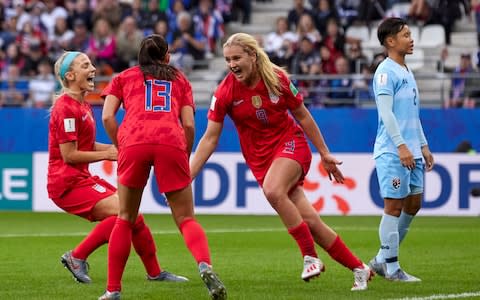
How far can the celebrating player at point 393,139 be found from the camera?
1016 centimetres

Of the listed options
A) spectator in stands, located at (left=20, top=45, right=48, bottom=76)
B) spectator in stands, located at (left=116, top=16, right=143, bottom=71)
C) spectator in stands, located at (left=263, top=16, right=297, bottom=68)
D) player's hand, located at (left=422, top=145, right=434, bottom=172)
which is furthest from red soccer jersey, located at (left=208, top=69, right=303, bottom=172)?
spectator in stands, located at (left=20, top=45, right=48, bottom=76)

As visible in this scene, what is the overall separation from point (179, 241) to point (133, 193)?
6.38 metres

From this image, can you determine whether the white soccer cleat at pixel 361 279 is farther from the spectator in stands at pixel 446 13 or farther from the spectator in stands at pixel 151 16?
the spectator in stands at pixel 151 16

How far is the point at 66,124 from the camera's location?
33.8 ft

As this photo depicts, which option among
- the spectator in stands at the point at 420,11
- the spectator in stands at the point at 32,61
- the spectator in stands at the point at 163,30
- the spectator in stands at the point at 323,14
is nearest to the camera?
the spectator in stands at the point at 420,11

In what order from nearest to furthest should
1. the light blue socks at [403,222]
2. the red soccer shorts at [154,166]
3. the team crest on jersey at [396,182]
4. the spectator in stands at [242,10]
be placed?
the red soccer shorts at [154,166]
the team crest on jersey at [396,182]
the light blue socks at [403,222]
the spectator in stands at [242,10]

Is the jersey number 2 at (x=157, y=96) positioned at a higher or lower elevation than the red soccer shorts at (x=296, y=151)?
higher

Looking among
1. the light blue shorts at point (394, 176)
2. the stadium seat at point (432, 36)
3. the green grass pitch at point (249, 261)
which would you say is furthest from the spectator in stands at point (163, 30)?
the light blue shorts at point (394, 176)

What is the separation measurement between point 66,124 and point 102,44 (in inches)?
651

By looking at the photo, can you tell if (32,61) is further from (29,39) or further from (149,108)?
(149,108)

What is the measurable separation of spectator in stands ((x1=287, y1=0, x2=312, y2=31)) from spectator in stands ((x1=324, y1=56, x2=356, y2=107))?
2.27 metres

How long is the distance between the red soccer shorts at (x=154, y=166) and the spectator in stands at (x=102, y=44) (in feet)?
57.7

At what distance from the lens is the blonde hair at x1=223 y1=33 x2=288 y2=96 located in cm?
962

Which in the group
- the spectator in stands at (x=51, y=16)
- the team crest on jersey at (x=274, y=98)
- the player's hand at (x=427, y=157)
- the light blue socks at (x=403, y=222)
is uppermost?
the spectator in stands at (x=51, y=16)
